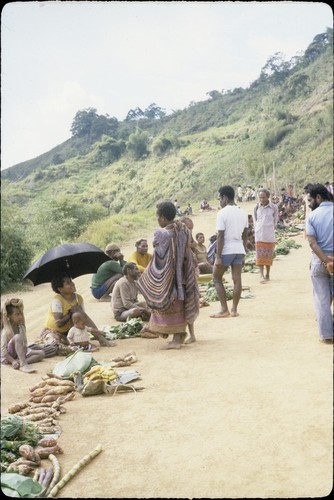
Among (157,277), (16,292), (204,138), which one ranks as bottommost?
(16,292)

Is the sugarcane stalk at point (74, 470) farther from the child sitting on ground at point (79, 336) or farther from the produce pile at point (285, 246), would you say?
the produce pile at point (285, 246)

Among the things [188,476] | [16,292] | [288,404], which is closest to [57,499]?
[188,476]

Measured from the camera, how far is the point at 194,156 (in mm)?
50500

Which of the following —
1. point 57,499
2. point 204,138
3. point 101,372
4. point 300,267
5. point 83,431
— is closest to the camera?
point 57,499

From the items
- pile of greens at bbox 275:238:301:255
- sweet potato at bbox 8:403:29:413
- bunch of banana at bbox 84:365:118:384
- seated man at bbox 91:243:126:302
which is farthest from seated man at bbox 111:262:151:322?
pile of greens at bbox 275:238:301:255

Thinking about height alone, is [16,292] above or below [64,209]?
below

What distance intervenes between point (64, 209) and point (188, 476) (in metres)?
18.9

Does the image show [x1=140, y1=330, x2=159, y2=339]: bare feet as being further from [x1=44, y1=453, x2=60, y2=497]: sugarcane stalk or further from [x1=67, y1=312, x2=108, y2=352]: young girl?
[x1=44, y1=453, x2=60, y2=497]: sugarcane stalk

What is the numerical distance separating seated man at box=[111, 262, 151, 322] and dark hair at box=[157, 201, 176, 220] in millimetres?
1732

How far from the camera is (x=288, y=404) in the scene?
3.77 m

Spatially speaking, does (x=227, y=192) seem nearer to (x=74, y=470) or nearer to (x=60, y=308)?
(x=60, y=308)

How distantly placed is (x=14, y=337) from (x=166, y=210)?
80.7 inches

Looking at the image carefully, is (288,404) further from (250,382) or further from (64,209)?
(64,209)

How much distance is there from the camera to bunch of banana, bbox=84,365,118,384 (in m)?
4.80
